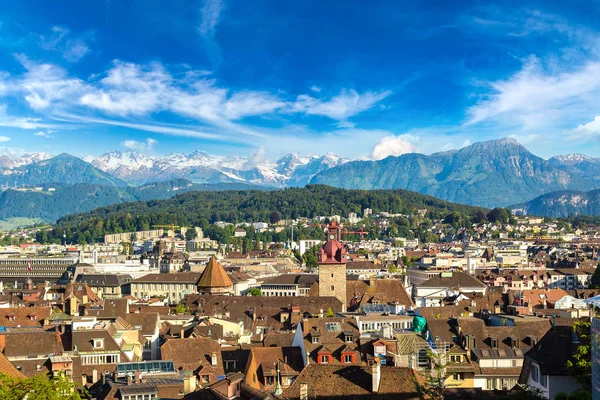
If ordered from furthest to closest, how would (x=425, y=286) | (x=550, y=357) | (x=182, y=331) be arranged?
(x=425, y=286) < (x=182, y=331) < (x=550, y=357)

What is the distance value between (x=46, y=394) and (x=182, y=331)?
31.7 metres

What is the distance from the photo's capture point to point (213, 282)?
3258 inches

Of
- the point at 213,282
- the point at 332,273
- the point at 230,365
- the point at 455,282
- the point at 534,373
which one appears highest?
the point at 332,273

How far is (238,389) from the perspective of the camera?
30578 mm

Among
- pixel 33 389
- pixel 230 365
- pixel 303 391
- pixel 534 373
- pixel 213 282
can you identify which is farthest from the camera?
pixel 213 282

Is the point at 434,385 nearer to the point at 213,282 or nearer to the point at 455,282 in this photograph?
the point at 213,282

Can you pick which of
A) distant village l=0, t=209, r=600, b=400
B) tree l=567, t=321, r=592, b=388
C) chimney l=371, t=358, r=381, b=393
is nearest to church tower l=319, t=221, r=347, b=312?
distant village l=0, t=209, r=600, b=400

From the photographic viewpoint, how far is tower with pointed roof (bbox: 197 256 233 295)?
82.7 m

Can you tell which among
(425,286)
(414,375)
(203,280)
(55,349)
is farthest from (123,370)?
(425,286)

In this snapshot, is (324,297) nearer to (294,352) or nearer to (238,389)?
(294,352)

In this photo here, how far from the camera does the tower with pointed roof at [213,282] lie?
82688 mm

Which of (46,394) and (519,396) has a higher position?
(46,394)

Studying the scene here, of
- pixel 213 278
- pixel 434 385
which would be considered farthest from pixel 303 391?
pixel 213 278

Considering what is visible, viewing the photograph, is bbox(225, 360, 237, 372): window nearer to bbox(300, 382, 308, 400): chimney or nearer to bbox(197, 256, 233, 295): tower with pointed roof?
bbox(300, 382, 308, 400): chimney
